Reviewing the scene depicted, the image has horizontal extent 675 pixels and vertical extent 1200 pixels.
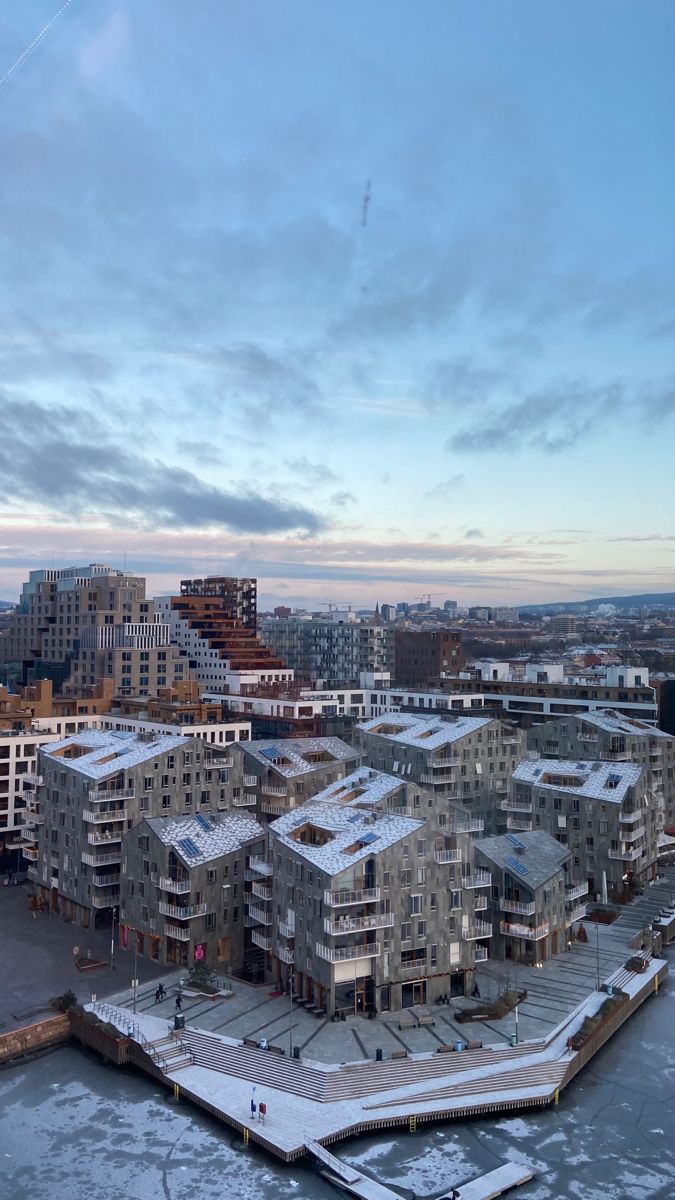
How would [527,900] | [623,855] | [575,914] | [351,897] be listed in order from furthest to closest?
[623,855] → [575,914] → [527,900] → [351,897]

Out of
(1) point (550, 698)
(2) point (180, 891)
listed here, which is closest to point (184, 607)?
(1) point (550, 698)

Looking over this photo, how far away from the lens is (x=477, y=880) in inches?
2392

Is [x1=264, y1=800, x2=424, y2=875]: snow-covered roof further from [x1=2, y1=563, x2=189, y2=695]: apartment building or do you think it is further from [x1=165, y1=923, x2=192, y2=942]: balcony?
[x1=2, y1=563, x2=189, y2=695]: apartment building

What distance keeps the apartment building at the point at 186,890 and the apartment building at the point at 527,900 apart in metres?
16.8

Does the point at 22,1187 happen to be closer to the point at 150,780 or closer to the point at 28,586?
the point at 150,780

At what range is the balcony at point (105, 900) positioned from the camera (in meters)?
71.2

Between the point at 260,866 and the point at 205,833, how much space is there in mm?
6284

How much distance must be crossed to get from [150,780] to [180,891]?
14094 mm

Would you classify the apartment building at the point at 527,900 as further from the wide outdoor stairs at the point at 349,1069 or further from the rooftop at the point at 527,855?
the wide outdoor stairs at the point at 349,1069

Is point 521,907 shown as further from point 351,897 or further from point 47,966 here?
point 47,966

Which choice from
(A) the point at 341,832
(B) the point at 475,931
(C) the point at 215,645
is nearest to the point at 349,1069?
(B) the point at 475,931

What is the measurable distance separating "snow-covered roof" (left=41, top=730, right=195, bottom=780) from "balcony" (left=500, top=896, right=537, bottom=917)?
1119 inches

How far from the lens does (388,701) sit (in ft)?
422

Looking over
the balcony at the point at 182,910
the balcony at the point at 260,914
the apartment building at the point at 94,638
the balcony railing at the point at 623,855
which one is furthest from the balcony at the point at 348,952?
the apartment building at the point at 94,638
